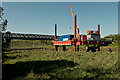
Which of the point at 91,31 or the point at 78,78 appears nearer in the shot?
the point at 78,78

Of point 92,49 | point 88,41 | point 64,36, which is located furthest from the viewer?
point 64,36

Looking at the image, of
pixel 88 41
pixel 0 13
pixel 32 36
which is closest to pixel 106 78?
pixel 0 13

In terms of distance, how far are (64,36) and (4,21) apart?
20.3 m

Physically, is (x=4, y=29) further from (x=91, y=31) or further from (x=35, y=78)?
(x=91, y=31)

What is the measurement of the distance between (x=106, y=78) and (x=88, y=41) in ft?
53.0

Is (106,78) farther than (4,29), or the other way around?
(4,29)

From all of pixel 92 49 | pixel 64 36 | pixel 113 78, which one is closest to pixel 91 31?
pixel 92 49

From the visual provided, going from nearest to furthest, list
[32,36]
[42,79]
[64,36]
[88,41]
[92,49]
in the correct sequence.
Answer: [42,79] < [88,41] < [92,49] < [64,36] < [32,36]

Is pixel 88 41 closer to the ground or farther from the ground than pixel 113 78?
farther from the ground

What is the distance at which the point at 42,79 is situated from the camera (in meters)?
5.85

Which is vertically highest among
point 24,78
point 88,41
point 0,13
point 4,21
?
point 0,13

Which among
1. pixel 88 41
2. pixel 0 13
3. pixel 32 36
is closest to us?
pixel 0 13

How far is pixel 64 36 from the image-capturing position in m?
27.7

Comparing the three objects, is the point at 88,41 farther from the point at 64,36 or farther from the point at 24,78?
the point at 24,78
